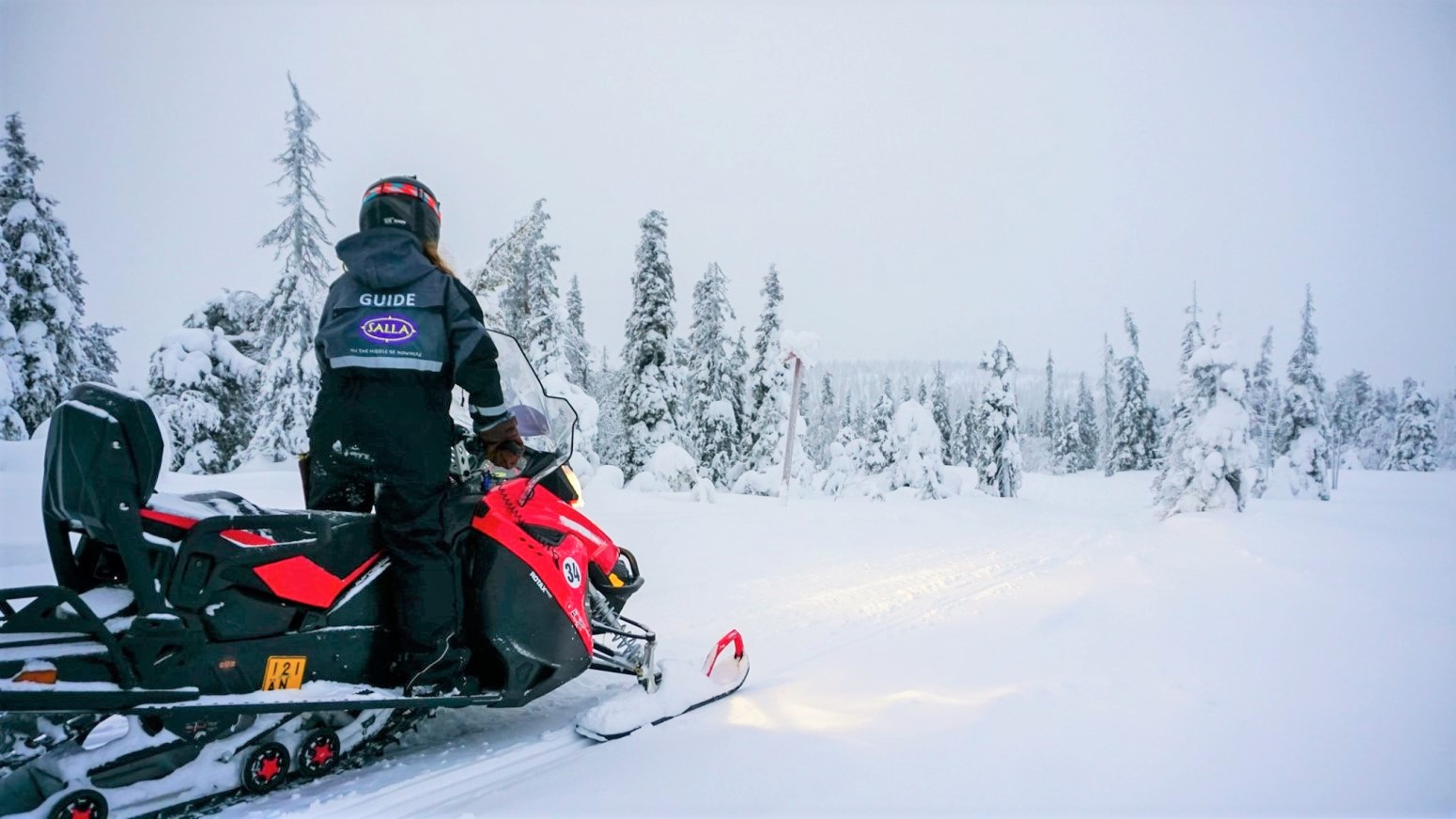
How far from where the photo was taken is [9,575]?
4.71 metres

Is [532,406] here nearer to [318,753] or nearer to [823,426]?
[318,753]

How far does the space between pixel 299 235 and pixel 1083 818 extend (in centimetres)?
1961

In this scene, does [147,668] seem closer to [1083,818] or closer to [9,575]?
[1083,818]

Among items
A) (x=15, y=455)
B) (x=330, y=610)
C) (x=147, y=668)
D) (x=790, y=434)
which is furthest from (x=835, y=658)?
(x=790, y=434)

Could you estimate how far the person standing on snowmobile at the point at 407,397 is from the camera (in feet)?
8.52

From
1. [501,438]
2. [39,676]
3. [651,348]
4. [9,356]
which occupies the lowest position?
[39,676]

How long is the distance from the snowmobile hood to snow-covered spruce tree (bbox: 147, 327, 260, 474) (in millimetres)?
16976

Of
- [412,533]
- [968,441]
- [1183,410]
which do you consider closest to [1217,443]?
[1183,410]

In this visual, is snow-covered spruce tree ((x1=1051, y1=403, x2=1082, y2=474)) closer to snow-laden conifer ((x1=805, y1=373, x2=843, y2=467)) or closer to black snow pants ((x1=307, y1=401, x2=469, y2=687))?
snow-laden conifer ((x1=805, y1=373, x2=843, y2=467))

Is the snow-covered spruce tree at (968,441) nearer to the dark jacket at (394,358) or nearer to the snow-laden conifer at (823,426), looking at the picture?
the snow-laden conifer at (823,426)

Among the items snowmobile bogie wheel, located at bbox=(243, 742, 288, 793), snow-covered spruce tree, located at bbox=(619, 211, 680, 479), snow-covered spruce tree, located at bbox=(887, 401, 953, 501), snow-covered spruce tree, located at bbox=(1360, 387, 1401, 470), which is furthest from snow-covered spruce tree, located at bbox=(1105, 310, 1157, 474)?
snowmobile bogie wheel, located at bbox=(243, 742, 288, 793)

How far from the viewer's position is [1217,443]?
17656 mm

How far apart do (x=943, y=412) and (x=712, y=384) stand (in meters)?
30.8

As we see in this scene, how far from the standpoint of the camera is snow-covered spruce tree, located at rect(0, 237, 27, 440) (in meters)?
14.7
